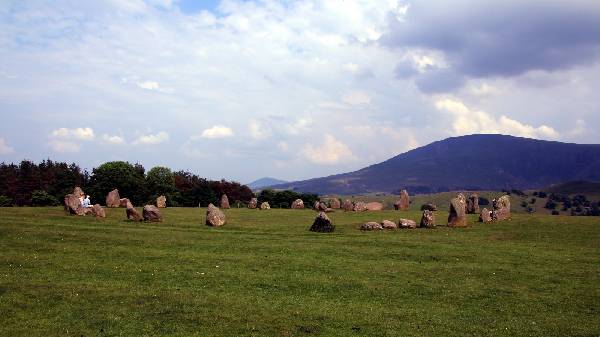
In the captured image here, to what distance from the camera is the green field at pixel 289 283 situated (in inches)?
558

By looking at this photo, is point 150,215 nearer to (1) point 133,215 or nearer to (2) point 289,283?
(1) point 133,215

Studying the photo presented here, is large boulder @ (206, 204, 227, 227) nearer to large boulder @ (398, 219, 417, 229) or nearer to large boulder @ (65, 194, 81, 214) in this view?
large boulder @ (65, 194, 81, 214)

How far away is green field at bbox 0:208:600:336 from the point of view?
558 inches

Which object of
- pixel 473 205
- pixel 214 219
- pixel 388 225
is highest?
pixel 473 205

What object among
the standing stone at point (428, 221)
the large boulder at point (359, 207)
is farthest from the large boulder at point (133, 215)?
the large boulder at point (359, 207)


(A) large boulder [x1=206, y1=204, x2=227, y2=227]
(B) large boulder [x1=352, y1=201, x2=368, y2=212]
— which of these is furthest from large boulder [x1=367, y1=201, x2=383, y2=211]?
(A) large boulder [x1=206, y1=204, x2=227, y2=227]

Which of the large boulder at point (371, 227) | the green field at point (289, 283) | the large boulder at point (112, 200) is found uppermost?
the large boulder at point (112, 200)

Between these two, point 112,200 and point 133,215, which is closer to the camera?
point 133,215

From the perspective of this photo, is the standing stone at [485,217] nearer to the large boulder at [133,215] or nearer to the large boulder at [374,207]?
the large boulder at [374,207]

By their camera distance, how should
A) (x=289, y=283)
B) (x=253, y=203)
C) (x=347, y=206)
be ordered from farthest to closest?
1. (x=253, y=203)
2. (x=347, y=206)
3. (x=289, y=283)

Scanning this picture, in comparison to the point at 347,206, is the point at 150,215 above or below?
below

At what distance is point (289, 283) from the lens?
19.2 meters

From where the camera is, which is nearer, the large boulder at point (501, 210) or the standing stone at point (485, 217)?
the standing stone at point (485, 217)

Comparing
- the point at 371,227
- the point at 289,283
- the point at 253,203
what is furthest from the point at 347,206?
the point at 289,283
